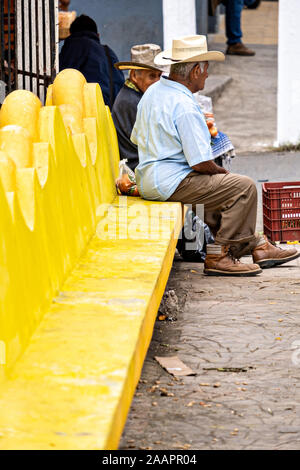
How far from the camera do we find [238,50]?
15.8m

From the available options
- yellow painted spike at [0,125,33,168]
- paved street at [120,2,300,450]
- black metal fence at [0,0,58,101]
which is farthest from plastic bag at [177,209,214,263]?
yellow painted spike at [0,125,33,168]

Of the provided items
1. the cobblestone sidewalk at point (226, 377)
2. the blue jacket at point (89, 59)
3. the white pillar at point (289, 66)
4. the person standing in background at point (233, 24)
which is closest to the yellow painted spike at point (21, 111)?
the cobblestone sidewalk at point (226, 377)

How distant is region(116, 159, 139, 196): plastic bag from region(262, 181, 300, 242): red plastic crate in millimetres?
1038

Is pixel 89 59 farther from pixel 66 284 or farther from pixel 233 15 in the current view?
pixel 233 15

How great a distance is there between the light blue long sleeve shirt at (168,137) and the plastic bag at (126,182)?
0.27 meters

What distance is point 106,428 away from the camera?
2533 mm

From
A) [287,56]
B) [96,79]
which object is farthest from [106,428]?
[287,56]

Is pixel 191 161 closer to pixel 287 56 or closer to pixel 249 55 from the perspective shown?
pixel 287 56

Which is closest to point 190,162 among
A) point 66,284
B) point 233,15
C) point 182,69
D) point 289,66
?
point 182,69

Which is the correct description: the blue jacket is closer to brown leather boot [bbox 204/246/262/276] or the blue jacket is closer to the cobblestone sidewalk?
brown leather boot [bbox 204/246/262/276]

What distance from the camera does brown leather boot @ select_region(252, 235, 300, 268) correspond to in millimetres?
6270

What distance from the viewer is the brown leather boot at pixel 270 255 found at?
6.27m

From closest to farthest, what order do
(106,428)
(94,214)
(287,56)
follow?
(106,428) → (94,214) → (287,56)

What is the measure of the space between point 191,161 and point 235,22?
33.6ft
